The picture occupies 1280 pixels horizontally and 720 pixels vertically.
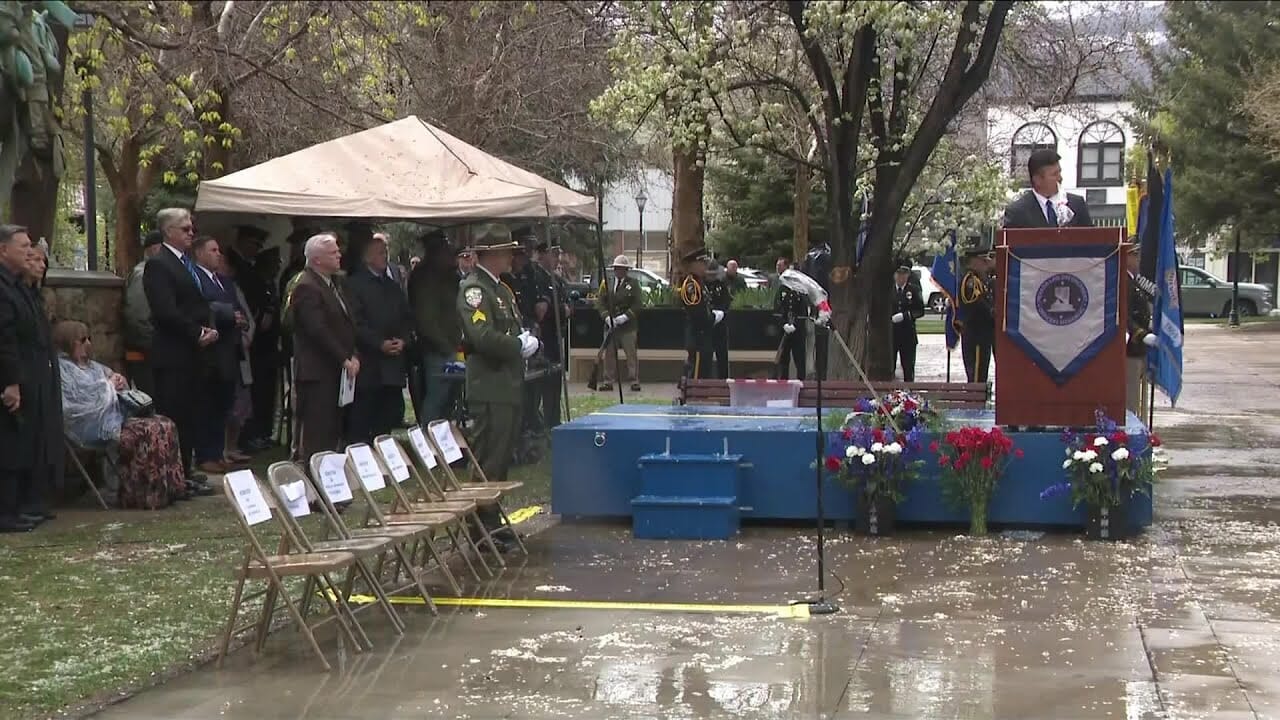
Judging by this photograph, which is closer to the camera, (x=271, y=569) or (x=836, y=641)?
(x=271, y=569)

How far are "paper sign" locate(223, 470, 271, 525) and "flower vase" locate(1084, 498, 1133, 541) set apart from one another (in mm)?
5231

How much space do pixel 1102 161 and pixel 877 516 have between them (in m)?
55.1

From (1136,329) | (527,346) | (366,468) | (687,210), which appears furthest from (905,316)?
(366,468)

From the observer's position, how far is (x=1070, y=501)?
30.4 feet

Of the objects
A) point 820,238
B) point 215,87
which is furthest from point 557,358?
point 820,238

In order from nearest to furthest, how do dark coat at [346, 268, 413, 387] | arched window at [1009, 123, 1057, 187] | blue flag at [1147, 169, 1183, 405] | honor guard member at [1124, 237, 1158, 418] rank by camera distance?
blue flag at [1147, 169, 1183, 405], dark coat at [346, 268, 413, 387], honor guard member at [1124, 237, 1158, 418], arched window at [1009, 123, 1057, 187]

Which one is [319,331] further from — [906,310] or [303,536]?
[906,310]

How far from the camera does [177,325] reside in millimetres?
10875

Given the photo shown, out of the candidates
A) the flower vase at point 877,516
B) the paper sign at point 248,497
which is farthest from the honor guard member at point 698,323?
the paper sign at point 248,497

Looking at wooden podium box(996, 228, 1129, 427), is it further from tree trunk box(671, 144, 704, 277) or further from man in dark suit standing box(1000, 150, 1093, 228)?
tree trunk box(671, 144, 704, 277)

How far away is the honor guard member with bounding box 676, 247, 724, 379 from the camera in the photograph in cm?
1902

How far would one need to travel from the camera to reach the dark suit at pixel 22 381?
9.38 m

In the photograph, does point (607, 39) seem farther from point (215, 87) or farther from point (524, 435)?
point (524, 435)

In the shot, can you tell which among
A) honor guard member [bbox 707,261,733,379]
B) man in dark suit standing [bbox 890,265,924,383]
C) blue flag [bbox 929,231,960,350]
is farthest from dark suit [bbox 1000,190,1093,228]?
honor guard member [bbox 707,261,733,379]
